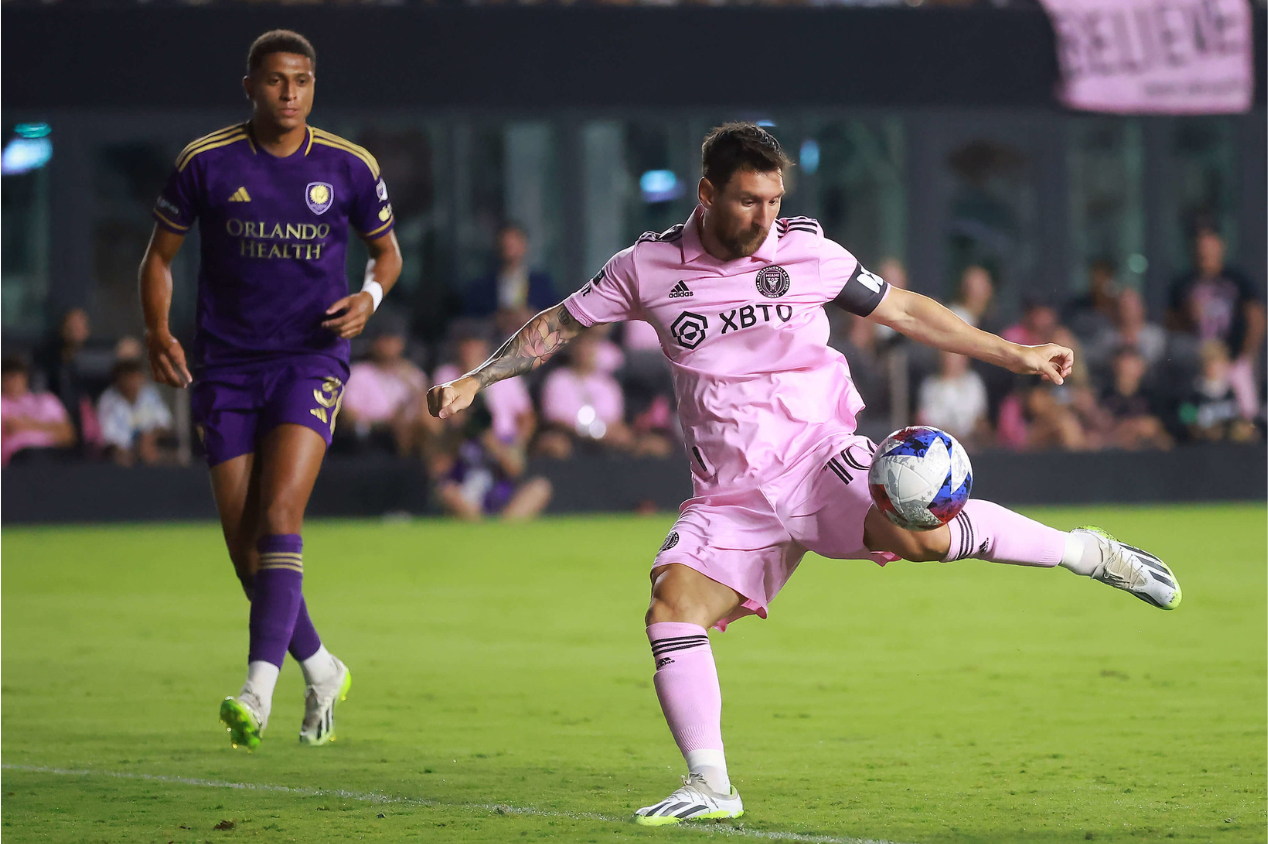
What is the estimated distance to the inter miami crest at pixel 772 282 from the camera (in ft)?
17.7

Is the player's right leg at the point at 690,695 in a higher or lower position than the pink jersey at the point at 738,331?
lower

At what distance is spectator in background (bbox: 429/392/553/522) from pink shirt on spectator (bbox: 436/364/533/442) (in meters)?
0.09

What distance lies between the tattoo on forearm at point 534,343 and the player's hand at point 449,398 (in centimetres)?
23

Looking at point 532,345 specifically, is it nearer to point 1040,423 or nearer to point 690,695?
point 690,695

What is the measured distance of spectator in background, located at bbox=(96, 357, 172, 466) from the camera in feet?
50.5

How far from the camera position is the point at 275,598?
612 centimetres

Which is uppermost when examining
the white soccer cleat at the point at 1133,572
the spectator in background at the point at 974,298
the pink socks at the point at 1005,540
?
the spectator in background at the point at 974,298

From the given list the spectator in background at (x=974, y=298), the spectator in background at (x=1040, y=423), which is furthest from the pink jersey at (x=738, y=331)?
the spectator in background at (x=1040, y=423)

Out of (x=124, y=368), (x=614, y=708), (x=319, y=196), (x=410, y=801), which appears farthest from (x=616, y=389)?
(x=410, y=801)

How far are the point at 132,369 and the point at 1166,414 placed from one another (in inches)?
371

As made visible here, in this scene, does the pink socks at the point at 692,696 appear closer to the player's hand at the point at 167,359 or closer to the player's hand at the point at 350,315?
the player's hand at the point at 350,315

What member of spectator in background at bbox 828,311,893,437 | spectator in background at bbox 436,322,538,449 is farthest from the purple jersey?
spectator in background at bbox 828,311,893,437

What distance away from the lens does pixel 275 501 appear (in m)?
6.26

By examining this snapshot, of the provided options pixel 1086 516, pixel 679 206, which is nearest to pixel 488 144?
pixel 679 206
